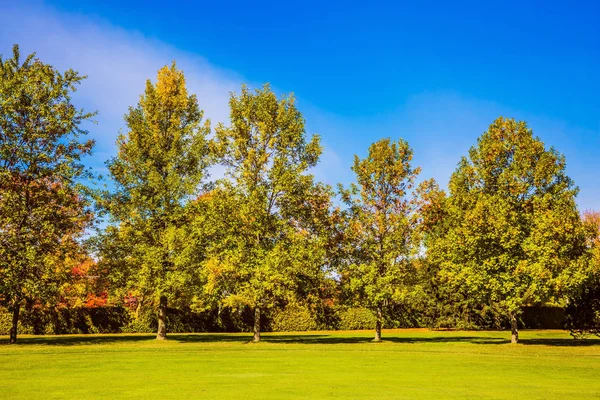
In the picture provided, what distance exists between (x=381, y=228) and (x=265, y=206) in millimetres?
9027

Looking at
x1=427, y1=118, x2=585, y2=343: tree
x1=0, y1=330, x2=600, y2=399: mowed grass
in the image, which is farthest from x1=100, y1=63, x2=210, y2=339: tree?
x1=427, y1=118, x2=585, y2=343: tree

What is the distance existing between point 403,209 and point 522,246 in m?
9.19

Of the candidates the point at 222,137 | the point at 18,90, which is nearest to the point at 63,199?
the point at 18,90

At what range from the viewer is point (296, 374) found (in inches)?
717

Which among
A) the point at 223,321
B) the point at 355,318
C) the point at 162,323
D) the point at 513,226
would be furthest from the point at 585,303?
the point at 223,321

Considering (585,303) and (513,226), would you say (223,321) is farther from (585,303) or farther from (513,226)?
(585,303)

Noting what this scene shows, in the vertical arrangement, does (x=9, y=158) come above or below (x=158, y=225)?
above

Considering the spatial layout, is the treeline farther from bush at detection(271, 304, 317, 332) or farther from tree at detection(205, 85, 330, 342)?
bush at detection(271, 304, 317, 332)

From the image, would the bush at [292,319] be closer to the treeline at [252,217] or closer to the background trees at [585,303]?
the treeline at [252,217]

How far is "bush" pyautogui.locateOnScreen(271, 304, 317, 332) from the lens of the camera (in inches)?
2120

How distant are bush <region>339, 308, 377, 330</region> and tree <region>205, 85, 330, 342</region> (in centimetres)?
1665

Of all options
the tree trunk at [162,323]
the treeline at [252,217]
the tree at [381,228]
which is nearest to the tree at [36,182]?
the treeline at [252,217]

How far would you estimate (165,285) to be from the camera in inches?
1449

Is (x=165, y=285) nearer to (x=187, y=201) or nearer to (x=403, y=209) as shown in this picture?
(x=187, y=201)
